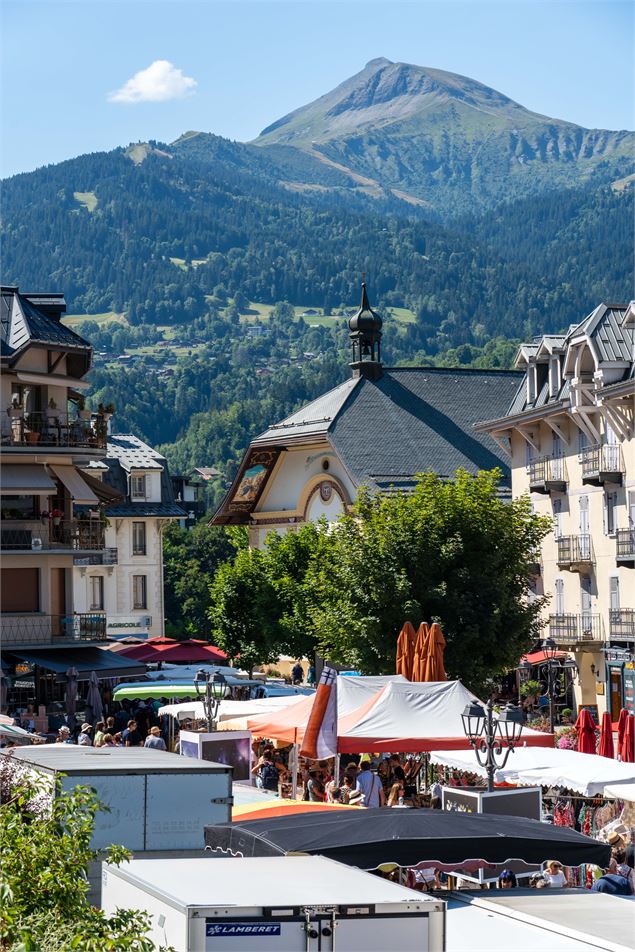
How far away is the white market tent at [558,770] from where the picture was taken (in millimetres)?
21984

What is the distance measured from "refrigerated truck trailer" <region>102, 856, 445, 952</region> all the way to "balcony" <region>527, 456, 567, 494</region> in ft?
173

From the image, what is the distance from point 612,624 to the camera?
5659 centimetres

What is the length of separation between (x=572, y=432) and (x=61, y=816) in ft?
172

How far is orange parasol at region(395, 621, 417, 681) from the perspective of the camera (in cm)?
3102

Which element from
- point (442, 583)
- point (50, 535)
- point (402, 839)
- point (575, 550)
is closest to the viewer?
point (402, 839)

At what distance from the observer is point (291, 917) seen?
8945mm

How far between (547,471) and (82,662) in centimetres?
2085

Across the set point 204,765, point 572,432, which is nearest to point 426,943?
point 204,765

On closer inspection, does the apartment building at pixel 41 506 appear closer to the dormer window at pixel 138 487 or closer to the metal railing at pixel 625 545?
the metal railing at pixel 625 545

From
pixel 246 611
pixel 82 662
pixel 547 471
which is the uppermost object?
pixel 547 471

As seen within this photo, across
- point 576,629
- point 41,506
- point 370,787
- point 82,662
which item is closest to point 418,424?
point 576,629

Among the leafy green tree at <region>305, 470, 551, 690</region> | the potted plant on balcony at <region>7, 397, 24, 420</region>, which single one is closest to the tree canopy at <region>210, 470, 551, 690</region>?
the leafy green tree at <region>305, 470, 551, 690</region>

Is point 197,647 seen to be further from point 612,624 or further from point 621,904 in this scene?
point 621,904

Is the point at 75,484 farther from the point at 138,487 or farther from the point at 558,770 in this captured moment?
the point at 138,487
